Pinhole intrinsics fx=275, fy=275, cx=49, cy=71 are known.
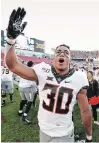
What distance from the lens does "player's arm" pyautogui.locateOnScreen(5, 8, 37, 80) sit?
2.41 m

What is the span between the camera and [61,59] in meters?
2.67

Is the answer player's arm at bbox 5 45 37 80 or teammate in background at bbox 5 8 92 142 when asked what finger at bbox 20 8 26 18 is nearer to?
teammate in background at bbox 5 8 92 142

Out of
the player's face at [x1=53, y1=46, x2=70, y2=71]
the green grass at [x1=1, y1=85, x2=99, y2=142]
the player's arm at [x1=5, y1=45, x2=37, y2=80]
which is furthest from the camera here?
the green grass at [x1=1, y1=85, x2=99, y2=142]

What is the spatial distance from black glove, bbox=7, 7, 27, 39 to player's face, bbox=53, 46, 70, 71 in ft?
1.52

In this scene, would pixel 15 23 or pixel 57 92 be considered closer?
pixel 15 23

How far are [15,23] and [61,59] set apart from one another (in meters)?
0.58

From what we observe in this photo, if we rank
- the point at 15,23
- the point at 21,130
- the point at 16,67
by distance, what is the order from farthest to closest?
the point at 21,130
the point at 16,67
the point at 15,23

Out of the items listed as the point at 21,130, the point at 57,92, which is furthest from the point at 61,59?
the point at 21,130

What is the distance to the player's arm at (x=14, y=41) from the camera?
2.41 metres

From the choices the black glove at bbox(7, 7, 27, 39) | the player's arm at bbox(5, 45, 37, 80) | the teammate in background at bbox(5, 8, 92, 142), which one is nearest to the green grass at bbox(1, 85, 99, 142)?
the teammate in background at bbox(5, 8, 92, 142)

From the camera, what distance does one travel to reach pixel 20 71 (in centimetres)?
261

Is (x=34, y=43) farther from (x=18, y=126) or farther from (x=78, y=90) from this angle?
(x=78, y=90)

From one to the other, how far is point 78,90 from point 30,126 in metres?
3.13

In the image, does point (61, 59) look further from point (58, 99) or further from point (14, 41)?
point (14, 41)
